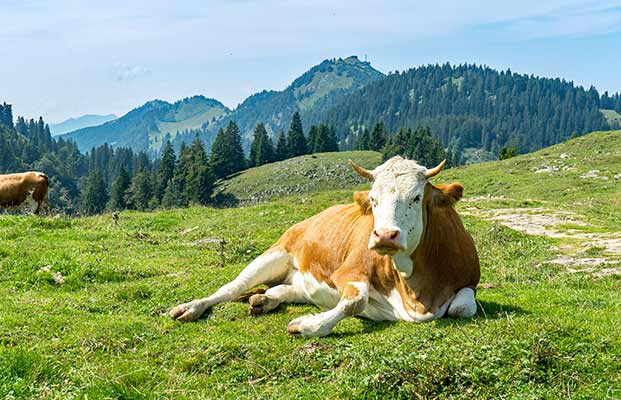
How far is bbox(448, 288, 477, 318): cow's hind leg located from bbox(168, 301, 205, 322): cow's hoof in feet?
12.4

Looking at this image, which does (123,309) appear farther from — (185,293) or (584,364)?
(584,364)

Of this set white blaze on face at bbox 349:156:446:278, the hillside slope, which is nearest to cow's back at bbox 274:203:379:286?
white blaze on face at bbox 349:156:446:278

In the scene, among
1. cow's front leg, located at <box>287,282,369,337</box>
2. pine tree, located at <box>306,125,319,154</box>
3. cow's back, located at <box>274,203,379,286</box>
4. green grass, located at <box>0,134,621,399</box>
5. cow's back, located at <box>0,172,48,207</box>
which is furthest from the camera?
pine tree, located at <box>306,125,319,154</box>

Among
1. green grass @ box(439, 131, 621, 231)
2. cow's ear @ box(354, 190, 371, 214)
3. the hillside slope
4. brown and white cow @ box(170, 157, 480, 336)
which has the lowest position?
Result: the hillside slope

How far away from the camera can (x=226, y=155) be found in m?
127

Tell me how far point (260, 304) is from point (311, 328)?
72.3 inches

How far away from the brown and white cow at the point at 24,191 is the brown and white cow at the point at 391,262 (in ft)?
61.3

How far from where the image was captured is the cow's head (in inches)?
275

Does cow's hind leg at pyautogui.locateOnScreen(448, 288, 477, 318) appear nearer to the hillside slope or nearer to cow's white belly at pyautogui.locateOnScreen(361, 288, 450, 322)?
cow's white belly at pyautogui.locateOnScreen(361, 288, 450, 322)

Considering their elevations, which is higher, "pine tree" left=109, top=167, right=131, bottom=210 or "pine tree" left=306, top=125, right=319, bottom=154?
"pine tree" left=306, top=125, right=319, bottom=154

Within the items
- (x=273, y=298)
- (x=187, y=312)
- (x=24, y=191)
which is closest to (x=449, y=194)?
(x=273, y=298)

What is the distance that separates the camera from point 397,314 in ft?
26.7

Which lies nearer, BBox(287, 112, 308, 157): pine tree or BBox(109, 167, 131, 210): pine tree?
BBox(109, 167, 131, 210): pine tree

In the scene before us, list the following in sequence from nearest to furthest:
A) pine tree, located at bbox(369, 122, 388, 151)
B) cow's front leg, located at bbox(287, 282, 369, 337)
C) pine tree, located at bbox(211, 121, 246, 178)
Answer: cow's front leg, located at bbox(287, 282, 369, 337), pine tree, located at bbox(211, 121, 246, 178), pine tree, located at bbox(369, 122, 388, 151)
